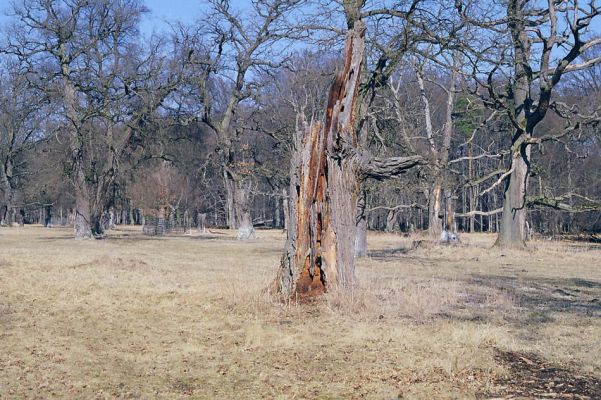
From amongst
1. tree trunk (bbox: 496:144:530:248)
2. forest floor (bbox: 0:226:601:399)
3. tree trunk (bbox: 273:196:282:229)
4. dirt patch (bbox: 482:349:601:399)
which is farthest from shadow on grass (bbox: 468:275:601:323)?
tree trunk (bbox: 273:196:282:229)

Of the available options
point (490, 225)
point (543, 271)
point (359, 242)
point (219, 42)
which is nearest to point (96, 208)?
point (219, 42)

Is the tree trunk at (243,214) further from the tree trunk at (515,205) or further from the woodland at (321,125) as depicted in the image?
the tree trunk at (515,205)

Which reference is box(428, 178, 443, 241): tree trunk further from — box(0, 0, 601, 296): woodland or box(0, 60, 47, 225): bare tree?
box(0, 60, 47, 225): bare tree

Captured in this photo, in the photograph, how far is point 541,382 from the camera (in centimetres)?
641

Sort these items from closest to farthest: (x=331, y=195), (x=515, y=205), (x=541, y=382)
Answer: (x=541, y=382)
(x=331, y=195)
(x=515, y=205)

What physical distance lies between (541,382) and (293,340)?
10.3ft

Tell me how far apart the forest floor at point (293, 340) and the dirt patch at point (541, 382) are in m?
0.02

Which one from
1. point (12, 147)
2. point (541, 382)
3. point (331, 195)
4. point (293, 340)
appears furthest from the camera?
point (12, 147)

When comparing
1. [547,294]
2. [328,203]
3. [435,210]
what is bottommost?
[547,294]

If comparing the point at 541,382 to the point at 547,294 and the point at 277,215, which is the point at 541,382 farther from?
the point at 277,215

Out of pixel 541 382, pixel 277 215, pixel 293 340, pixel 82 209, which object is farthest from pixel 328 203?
pixel 277 215

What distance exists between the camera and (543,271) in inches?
736

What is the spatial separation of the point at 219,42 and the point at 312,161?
26.1m

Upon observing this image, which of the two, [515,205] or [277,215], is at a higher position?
[277,215]
